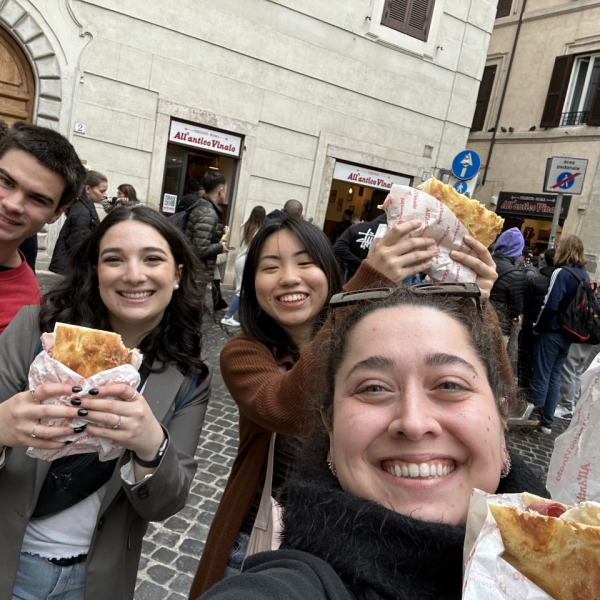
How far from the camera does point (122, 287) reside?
1.96 m

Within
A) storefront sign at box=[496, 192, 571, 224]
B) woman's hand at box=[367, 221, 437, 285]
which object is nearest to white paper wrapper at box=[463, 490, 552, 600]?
woman's hand at box=[367, 221, 437, 285]

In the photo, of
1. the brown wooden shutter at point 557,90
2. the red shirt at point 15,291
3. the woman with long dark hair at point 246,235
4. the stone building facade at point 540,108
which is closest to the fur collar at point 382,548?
the red shirt at point 15,291

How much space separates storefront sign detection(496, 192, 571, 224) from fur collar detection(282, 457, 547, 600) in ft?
58.6

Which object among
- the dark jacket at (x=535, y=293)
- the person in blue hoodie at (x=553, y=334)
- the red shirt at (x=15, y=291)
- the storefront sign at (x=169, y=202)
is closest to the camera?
the red shirt at (x=15, y=291)

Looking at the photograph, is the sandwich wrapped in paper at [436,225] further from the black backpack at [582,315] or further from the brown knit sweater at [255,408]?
the black backpack at [582,315]

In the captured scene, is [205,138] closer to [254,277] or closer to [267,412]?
[254,277]

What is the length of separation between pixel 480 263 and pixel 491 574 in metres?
1.26

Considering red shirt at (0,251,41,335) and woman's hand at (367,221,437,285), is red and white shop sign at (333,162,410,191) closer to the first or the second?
red shirt at (0,251,41,335)

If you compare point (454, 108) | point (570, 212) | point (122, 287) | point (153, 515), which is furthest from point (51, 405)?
point (570, 212)

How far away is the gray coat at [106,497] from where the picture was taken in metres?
1.59

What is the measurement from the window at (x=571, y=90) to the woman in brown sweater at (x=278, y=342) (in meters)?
18.1

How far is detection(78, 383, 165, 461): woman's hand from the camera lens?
137cm

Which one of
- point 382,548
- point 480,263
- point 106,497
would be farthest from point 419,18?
point 382,548

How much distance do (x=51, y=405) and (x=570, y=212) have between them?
18.3m
